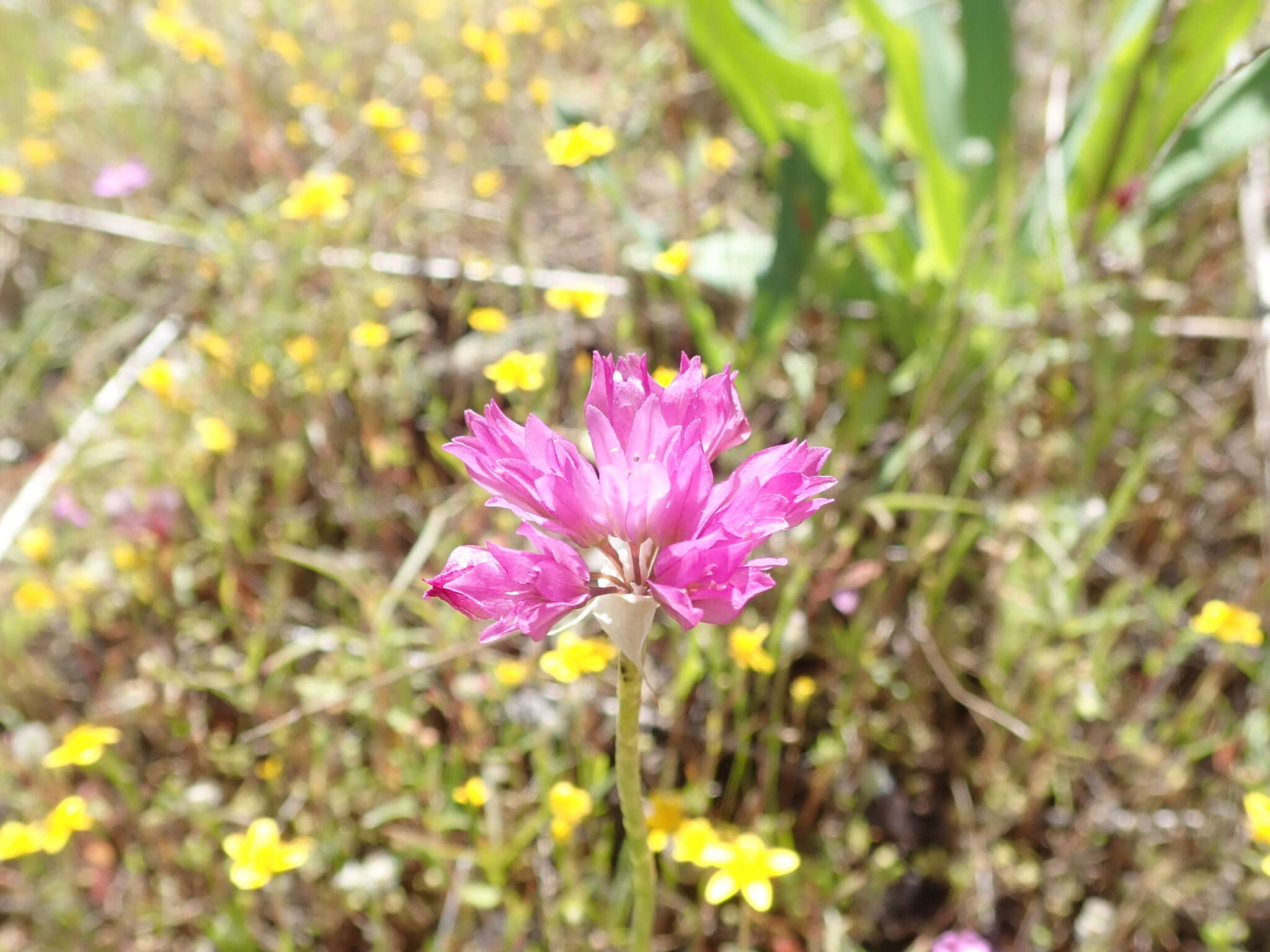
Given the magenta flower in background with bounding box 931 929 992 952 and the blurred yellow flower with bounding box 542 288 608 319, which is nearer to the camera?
the magenta flower in background with bounding box 931 929 992 952

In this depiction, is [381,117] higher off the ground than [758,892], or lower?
higher

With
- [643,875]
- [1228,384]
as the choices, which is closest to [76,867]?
[643,875]

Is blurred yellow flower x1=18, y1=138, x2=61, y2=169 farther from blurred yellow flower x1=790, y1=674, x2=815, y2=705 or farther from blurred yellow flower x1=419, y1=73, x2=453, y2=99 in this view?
blurred yellow flower x1=790, y1=674, x2=815, y2=705

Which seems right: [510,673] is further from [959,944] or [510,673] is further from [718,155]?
[718,155]

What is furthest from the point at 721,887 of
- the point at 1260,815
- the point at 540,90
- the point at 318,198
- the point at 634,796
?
the point at 540,90

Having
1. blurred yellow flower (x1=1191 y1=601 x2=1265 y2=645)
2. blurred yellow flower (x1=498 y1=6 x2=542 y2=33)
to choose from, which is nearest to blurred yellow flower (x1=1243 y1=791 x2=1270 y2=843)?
blurred yellow flower (x1=1191 y1=601 x2=1265 y2=645)

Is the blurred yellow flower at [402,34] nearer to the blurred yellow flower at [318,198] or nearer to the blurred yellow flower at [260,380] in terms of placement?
the blurred yellow flower at [318,198]

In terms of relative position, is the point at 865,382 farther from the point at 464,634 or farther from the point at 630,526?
the point at 630,526
